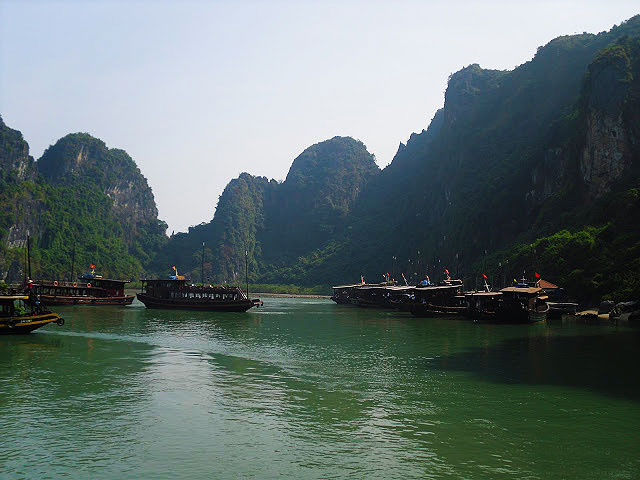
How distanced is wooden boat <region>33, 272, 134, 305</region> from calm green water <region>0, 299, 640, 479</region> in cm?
5069

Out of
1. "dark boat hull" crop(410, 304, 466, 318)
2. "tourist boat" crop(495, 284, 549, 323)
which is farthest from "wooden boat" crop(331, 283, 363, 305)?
"tourist boat" crop(495, 284, 549, 323)

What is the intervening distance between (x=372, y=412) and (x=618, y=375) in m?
14.8

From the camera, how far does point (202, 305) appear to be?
8125cm

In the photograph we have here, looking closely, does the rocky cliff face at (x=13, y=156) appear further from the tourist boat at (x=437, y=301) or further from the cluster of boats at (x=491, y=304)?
the tourist boat at (x=437, y=301)

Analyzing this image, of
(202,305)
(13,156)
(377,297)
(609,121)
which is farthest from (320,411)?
(13,156)

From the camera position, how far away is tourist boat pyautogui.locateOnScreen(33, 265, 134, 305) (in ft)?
282

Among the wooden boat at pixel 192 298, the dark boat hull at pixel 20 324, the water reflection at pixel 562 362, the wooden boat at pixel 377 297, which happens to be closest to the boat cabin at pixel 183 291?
the wooden boat at pixel 192 298

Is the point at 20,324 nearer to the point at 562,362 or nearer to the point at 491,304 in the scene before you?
Result: the point at 562,362

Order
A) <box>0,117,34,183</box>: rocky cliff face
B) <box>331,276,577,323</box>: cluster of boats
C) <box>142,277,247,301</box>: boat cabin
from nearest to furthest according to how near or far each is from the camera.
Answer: <box>331,276,577,323</box>: cluster of boats
<box>142,277,247,301</box>: boat cabin
<box>0,117,34,183</box>: rocky cliff face

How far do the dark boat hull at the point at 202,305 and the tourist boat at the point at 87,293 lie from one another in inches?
373

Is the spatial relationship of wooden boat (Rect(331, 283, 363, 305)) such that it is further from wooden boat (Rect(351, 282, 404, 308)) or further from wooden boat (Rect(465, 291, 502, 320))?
wooden boat (Rect(465, 291, 502, 320))

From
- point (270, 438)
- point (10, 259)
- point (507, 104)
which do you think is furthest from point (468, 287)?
point (10, 259)

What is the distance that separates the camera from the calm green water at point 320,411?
14.8m

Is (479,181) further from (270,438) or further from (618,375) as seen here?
(270,438)
